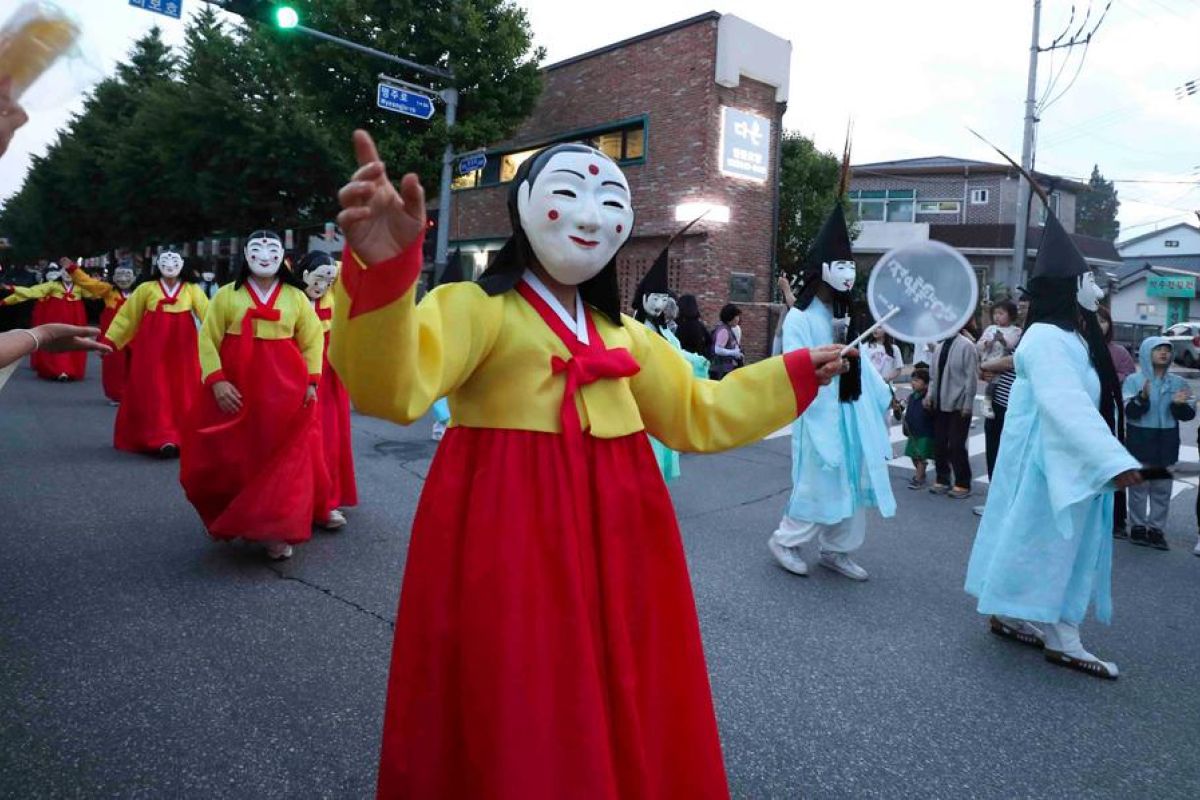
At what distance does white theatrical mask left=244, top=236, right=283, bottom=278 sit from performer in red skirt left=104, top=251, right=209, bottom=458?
3337 millimetres

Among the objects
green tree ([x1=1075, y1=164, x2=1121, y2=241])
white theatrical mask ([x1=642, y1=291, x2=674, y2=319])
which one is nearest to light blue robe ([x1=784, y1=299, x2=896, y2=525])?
white theatrical mask ([x1=642, y1=291, x2=674, y2=319])

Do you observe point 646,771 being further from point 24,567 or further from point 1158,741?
point 24,567

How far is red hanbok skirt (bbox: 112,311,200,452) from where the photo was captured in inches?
298

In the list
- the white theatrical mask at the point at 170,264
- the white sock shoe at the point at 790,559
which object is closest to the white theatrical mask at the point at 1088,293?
the white sock shoe at the point at 790,559

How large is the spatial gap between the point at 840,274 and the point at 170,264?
664 cm

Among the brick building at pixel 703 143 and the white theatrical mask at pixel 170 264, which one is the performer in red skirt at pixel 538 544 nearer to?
the white theatrical mask at pixel 170 264

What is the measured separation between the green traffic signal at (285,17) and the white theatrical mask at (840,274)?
8949mm

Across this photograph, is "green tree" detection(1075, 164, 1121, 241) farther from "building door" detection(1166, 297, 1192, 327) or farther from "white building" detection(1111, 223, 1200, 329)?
"building door" detection(1166, 297, 1192, 327)

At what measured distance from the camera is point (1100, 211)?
84.9 meters

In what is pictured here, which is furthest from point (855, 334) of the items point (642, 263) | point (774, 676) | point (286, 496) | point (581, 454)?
point (642, 263)

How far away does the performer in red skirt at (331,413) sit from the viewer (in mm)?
5414

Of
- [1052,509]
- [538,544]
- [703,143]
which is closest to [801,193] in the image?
[703,143]

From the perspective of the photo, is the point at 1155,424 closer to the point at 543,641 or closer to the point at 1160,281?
the point at 543,641

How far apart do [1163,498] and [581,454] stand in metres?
6.02
